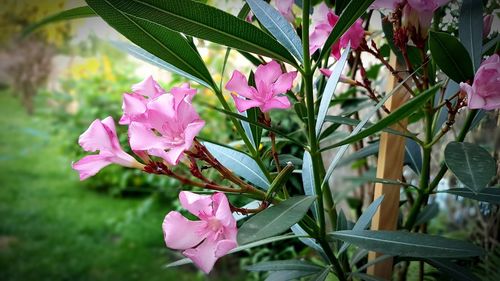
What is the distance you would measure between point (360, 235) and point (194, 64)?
28cm

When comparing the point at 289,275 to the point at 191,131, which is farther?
the point at 289,275

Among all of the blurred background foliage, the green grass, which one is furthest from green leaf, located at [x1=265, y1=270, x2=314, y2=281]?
the green grass

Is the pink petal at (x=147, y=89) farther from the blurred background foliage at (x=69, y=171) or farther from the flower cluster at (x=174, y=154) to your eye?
the blurred background foliage at (x=69, y=171)

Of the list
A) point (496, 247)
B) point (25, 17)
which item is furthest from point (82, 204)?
point (496, 247)

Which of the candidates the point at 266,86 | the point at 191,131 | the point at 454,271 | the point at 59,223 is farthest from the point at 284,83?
the point at 59,223

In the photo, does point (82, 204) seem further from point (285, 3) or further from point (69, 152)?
point (285, 3)

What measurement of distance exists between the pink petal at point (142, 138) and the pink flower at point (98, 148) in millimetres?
43

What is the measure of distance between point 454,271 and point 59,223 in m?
2.36

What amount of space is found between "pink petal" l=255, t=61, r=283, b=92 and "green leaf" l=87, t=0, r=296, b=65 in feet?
0.09

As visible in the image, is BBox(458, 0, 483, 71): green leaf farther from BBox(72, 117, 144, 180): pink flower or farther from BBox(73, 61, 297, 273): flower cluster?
BBox(72, 117, 144, 180): pink flower

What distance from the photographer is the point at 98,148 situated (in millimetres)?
492

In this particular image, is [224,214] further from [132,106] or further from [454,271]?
[454,271]

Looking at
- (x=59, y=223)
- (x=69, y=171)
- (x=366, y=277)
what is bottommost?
(x=59, y=223)

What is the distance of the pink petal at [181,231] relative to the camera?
0.47m
